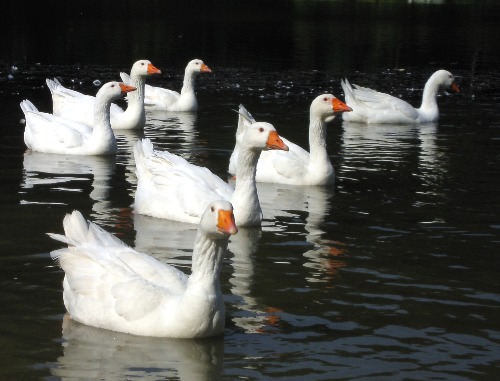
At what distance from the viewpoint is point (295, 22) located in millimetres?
55906

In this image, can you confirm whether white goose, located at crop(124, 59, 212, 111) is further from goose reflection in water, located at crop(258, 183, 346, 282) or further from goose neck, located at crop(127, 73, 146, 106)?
goose reflection in water, located at crop(258, 183, 346, 282)

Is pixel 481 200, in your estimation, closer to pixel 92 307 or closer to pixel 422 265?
pixel 422 265

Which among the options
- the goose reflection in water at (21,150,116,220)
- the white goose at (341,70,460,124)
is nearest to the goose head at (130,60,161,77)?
the white goose at (341,70,460,124)

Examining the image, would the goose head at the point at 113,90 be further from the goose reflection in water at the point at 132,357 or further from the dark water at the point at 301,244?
the goose reflection in water at the point at 132,357

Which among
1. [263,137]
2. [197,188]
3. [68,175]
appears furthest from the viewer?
[68,175]

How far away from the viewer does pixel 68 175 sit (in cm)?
1667

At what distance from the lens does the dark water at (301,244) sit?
8.84 m

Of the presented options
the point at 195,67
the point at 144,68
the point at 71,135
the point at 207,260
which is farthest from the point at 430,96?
the point at 207,260

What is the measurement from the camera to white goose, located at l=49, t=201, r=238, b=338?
8.99 meters

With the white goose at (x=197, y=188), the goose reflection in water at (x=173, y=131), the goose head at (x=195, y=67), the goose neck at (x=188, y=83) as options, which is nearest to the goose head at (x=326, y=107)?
the goose reflection in water at (x=173, y=131)

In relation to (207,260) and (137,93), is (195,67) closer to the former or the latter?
(137,93)

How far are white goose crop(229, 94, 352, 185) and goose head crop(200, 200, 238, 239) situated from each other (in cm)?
729

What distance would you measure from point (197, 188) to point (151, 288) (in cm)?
441

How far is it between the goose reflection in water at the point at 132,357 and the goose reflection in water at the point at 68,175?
457 cm
